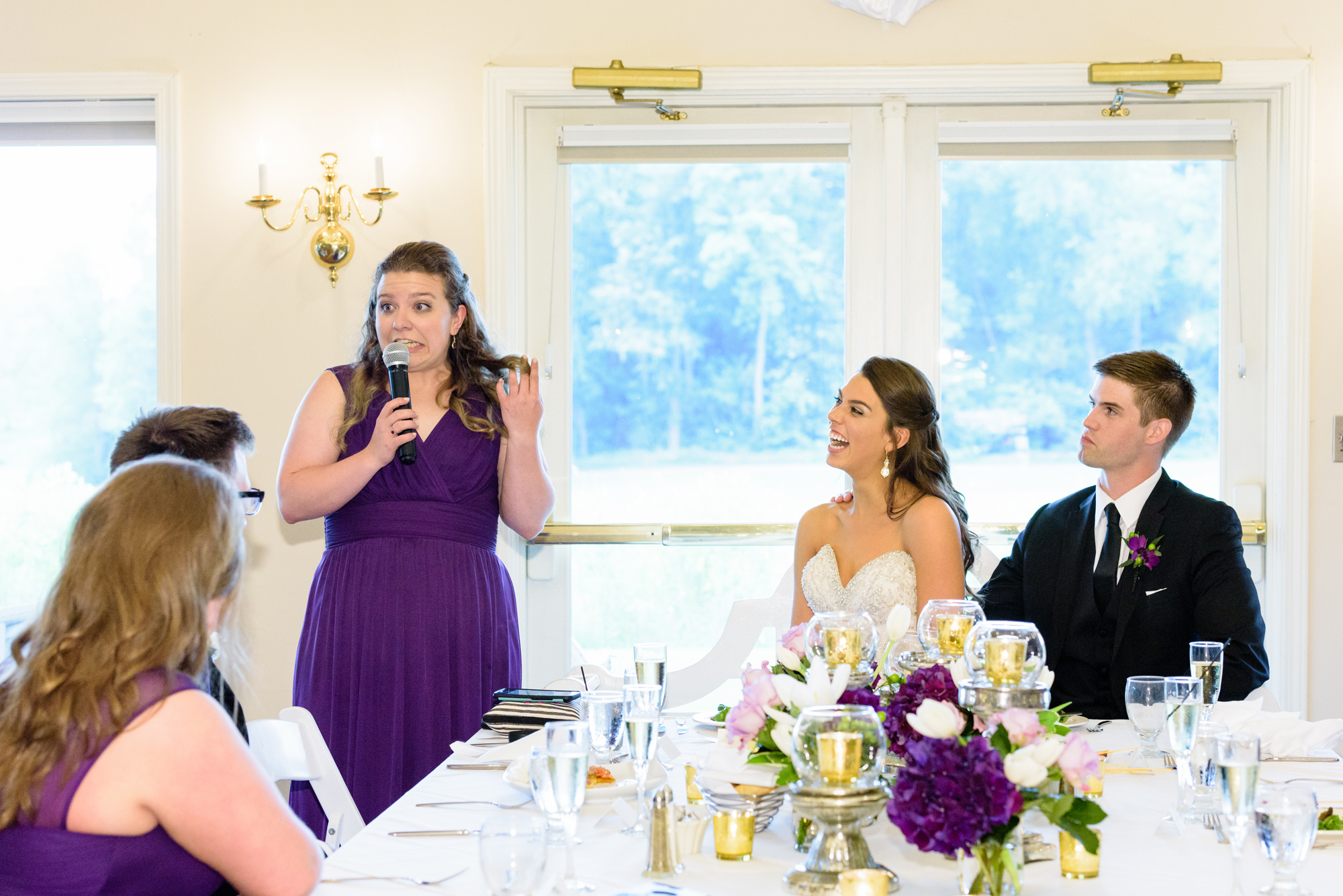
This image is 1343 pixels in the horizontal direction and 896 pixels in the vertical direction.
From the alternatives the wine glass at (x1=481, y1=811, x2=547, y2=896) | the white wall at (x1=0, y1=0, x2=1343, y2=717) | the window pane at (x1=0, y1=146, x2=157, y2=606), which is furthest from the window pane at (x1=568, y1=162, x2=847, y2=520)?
the wine glass at (x1=481, y1=811, x2=547, y2=896)

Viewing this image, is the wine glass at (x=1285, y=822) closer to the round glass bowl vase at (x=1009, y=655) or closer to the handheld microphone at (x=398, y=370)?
the round glass bowl vase at (x=1009, y=655)

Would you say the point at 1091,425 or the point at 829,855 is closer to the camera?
the point at 829,855

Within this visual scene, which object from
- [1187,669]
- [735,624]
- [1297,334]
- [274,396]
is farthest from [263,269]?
[1297,334]

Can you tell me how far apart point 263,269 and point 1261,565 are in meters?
3.02

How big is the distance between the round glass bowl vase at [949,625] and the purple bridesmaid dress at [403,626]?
49.3 inches

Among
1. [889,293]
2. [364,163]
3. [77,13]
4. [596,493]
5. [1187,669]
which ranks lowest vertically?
[1187,669]

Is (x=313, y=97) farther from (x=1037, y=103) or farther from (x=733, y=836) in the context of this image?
(x=733, y=836)

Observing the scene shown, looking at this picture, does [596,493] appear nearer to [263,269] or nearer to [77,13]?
[263,269]

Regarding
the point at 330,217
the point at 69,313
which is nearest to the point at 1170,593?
the point at 330,217

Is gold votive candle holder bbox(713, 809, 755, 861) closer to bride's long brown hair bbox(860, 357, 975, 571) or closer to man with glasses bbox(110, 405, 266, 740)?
man with glasses bbox(110, 405, 266, 740)

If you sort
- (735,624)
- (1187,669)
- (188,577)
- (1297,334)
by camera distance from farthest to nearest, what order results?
1. (1297,334)
2. (735,624)
3. (1187,669)
4. (188,577)

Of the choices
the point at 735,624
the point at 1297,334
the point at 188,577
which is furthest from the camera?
the point at 1297,334

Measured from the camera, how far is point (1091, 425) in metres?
2.79

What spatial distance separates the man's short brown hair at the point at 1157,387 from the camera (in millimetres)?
2773
